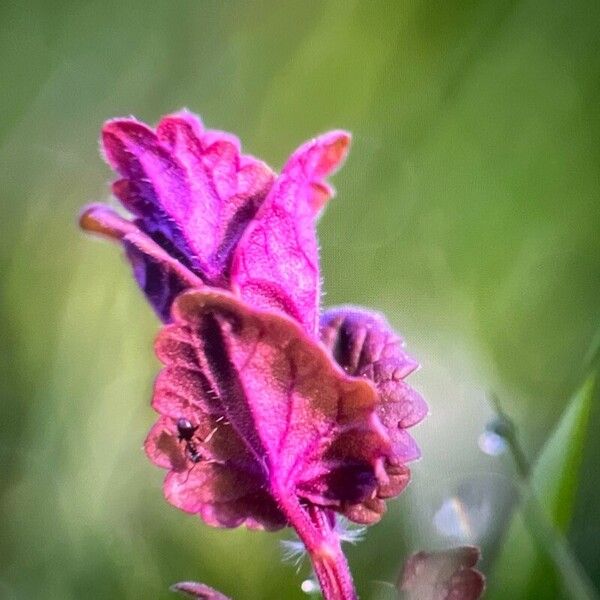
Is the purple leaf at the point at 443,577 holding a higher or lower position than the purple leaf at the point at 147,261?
lower

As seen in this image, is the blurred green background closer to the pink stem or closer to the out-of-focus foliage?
the out-of-focus foliage

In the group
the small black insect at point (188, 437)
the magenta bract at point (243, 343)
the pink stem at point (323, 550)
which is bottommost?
the pink stem at point (323, 550)

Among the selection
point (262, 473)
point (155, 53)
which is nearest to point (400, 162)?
point (155, 53)

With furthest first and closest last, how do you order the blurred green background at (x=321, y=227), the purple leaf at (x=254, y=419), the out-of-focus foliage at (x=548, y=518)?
the blurred green background at (x=321, y=227) → the out-of-focus foliage at (x=548, y=518) → the purple leaf at (x=254, y=419)

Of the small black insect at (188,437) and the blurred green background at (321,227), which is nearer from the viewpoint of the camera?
the small black insect at (188,437)

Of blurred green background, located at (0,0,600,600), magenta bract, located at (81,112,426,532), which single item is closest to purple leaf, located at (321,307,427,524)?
magenta bract, located at (81,112,426,532)

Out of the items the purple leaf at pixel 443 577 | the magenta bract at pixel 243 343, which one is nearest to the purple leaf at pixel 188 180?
the magenta bract at pixel 243 343

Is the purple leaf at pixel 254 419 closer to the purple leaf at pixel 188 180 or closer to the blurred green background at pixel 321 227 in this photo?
the purple leaf at pixel 188 180

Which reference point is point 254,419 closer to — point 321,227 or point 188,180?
point 188,180

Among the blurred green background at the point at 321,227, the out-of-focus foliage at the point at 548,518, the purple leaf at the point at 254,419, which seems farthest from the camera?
the blurred green background at the point at 321,227
